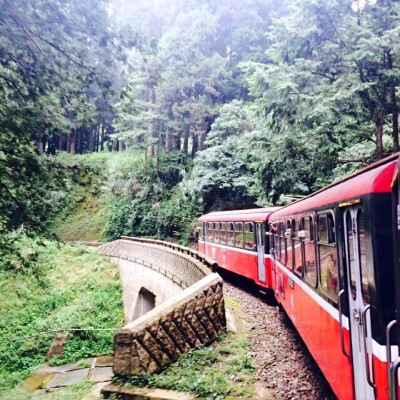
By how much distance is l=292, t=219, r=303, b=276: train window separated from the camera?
6.23 metres

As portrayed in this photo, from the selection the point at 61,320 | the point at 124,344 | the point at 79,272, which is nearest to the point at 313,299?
the point at 124,344

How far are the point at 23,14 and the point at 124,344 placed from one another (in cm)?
548

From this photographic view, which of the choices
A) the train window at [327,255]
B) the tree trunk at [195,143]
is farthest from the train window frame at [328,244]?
the tree trunk at [195,143]

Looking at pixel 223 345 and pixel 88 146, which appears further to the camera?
pixel 88 146

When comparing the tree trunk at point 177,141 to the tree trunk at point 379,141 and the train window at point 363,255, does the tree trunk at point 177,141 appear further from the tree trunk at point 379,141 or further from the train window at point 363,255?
the train window at point 363,255

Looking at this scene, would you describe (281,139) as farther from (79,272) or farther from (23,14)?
(79,272)

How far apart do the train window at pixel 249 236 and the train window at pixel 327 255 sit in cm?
748

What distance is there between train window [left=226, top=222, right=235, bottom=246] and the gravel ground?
373 cm

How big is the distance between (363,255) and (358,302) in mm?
465

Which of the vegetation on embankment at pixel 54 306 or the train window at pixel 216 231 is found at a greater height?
the train window at pixel 216 231

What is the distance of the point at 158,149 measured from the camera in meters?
30.5

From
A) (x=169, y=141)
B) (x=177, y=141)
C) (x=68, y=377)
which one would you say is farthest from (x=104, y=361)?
(x=177, y=141)

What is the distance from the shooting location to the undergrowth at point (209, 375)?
17.4ft

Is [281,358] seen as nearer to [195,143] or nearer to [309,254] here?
[309,254]
